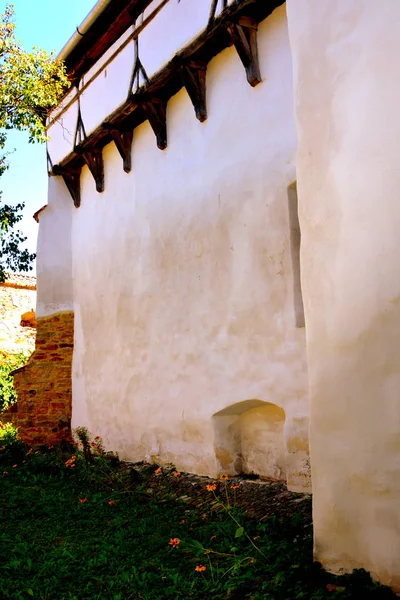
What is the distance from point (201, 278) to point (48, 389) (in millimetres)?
4693

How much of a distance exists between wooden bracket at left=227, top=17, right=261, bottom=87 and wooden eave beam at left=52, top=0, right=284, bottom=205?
0.04 ft

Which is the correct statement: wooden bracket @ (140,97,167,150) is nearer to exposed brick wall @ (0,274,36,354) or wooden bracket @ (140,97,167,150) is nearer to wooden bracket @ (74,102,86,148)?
wooden bracket @ (74,102,86,148)

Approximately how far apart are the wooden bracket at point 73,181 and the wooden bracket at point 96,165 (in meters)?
0.90

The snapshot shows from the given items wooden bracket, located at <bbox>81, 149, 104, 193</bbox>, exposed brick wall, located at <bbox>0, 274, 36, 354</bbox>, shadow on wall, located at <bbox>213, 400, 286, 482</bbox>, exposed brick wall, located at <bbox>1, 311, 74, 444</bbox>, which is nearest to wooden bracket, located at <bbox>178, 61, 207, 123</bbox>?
wooden bracket, located at <bbox>81, 149, 104, 193</bbox>

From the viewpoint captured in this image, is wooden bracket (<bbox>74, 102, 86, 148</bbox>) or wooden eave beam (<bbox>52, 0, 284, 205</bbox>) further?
wooden bracket (<bbox>74, 102, 86, 148</bbox>)

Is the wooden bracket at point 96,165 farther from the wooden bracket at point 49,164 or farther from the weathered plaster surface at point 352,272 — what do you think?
the weathered plaster surface at point 352,272

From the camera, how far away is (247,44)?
A: 21.4 feet

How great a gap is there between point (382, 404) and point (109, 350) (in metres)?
6.50

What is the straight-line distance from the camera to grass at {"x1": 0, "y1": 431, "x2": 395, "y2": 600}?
375 cm

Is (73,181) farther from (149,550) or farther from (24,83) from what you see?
(149,550)

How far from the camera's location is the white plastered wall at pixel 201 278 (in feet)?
20.1

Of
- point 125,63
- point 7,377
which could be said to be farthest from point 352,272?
point 7,377

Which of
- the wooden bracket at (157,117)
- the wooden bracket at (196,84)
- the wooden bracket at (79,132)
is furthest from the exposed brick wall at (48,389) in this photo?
the wooden bracket at (196,84)

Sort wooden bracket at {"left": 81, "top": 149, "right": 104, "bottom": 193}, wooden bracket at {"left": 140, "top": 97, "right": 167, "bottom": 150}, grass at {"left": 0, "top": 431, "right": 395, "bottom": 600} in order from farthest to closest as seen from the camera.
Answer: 1. wooden bracket at {"left": 81, "top": 149, "right": 104, "bottom": 193}
2. wooden bracket at {"left": 140, "top": 97, "right": 167, "bottom": 150}
3. grass at {"left": 0, "top": 431, "right": 395, "bottom": 600}
